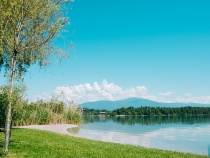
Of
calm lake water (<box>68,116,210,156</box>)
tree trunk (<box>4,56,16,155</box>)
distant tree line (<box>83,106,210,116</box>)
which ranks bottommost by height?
calm lake water (<box>68,116,210,156</box>)

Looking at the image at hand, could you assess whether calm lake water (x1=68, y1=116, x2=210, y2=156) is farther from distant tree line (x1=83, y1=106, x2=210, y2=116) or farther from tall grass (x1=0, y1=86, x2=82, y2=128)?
distant tree line (x1=83, y1=106, x2=210, y2=116)

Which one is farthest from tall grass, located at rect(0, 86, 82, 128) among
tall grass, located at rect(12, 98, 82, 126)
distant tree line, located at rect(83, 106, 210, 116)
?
distant tree line, located at rect(83, 106, 210, 116)

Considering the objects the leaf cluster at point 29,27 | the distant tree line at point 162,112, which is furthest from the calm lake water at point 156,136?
the distant tree line at point 162,112

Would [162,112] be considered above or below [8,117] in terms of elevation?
above

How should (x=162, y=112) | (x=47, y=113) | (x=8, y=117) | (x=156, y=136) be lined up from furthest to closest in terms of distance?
1. (x=162, y=112)
2. (x=47, y=113)
3. (x=156, y=136)
4. (x=8, y=117)

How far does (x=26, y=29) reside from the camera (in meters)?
16.2

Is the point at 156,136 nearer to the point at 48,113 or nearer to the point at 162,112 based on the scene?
the point at 48,113

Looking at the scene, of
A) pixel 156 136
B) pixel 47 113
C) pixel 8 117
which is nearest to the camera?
pixel 8 117

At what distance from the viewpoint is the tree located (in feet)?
49.0

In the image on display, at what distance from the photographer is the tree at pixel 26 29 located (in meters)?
14.9

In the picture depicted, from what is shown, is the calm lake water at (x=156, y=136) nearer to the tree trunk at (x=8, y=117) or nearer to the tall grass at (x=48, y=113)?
the tall grass at (x=48, y=113)

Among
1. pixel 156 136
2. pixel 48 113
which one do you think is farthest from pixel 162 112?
pixel 156 136

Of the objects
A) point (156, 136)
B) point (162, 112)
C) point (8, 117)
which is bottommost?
point (156, 136)

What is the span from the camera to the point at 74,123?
150 ft
